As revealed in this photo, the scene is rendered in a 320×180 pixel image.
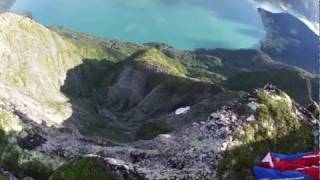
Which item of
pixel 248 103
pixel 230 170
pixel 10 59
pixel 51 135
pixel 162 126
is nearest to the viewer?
pixel 230 170

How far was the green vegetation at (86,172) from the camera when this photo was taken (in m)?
63.2

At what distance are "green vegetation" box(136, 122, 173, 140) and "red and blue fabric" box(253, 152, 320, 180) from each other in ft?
198

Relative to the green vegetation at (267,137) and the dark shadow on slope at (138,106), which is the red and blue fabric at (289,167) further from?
the dark shadow on slope at (138,106)

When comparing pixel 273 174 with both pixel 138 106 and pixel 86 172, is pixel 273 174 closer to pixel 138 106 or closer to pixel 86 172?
pixel 86 172

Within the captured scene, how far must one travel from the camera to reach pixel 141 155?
76500 mm

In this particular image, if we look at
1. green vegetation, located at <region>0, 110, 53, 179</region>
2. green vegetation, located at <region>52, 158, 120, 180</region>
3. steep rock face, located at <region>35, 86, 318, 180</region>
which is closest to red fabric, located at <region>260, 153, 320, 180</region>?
steep rock face, located at <region>35, 86, 318, 180</region>

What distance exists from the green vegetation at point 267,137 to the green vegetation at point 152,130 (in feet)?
143

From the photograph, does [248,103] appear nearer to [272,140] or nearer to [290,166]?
[272,140]

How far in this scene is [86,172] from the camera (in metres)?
63.7

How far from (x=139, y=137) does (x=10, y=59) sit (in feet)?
157

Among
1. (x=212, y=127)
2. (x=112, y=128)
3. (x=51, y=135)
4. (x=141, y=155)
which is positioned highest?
(x=212, y=127)

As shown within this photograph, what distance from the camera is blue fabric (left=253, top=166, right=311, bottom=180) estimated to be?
58.6m

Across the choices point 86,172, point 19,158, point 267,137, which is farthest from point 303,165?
point 19,158

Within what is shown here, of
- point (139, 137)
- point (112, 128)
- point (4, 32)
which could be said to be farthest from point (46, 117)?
point (4, 32)
